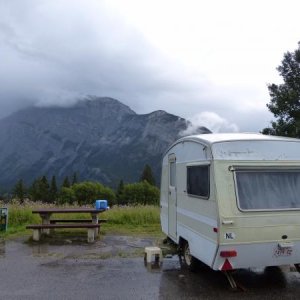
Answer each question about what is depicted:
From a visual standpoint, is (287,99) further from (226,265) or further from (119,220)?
(226,265)

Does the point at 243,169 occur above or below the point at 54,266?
above

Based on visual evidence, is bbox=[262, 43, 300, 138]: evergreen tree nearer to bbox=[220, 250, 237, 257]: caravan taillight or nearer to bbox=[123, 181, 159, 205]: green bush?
bbox=[220, 250, 237, 257]: caravan taillight

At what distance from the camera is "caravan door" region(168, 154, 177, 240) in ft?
32.9

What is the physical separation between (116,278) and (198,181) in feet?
7.82

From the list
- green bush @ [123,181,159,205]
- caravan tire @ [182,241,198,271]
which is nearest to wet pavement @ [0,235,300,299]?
caravan tire @ [182,241,198,271]

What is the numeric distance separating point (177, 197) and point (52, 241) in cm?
461

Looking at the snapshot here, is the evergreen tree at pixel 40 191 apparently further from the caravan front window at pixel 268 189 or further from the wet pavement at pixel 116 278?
the caravan front window at pixel 268 189

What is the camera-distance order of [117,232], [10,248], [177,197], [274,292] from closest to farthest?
[274,292]
[177,197]
[10,248]
[117,232]

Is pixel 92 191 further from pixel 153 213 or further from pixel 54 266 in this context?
pixel 54 266

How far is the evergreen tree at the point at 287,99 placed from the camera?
94.1ft

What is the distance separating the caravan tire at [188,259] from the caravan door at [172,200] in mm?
652

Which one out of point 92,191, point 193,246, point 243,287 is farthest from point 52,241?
point 92,191

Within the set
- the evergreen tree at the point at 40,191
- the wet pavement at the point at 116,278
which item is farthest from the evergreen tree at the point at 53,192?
the wet pavement at the point at 116,278

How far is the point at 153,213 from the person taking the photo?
A: 54.2ft
